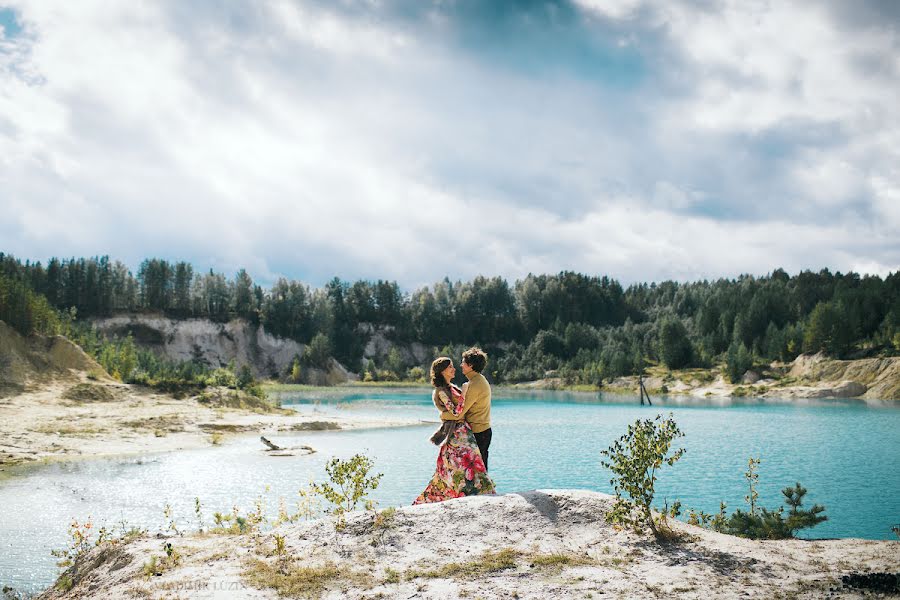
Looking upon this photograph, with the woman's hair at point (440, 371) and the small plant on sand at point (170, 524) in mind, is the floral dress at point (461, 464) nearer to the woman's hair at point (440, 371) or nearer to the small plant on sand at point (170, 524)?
the woman's hair at point (440, 371)

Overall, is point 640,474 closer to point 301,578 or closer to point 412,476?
point 301,578

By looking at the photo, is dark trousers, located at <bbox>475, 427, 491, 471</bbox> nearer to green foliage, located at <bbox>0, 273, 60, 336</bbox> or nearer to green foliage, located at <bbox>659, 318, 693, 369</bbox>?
green foliage, located at <bbox>0, 273, 60, 336</bbox>

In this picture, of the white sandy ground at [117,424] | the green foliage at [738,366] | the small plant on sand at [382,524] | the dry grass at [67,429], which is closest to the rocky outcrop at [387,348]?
the green foliage at [738,366]

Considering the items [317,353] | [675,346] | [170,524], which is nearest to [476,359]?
[170,524]

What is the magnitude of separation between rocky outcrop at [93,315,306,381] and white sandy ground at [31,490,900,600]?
365 ft

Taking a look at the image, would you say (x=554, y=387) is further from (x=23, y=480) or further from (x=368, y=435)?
(x=23, y=480)

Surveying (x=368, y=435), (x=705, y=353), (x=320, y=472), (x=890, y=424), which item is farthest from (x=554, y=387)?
(x=320, y=472)

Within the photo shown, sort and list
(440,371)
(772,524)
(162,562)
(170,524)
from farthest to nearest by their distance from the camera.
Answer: (170,524) → (772,524) → (440,371) → (162,562)

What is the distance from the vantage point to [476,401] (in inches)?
465

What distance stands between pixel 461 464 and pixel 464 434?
0.59 meters

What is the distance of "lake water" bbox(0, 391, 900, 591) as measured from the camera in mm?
17047

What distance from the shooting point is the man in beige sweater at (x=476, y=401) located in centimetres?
1172

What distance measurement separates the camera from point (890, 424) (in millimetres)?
46250

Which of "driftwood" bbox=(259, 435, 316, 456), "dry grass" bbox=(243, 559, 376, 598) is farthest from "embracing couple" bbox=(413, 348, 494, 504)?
"driftwood" bbox=(259, 435, 316, 456)
